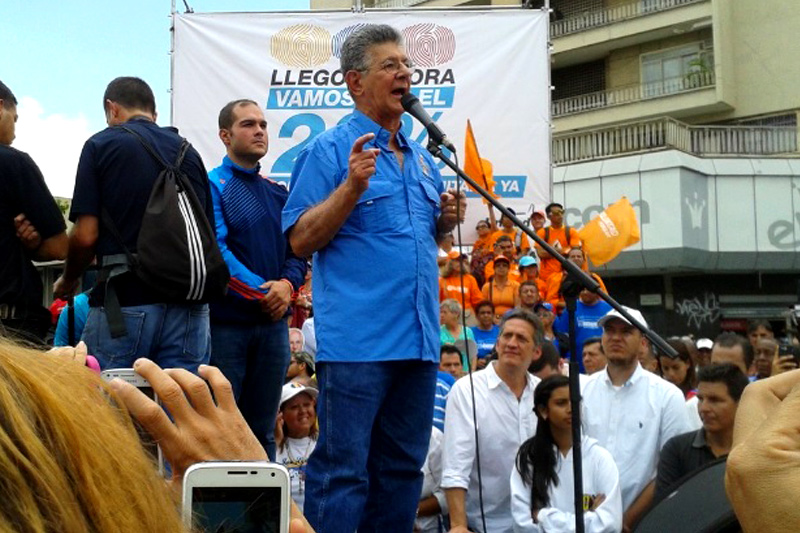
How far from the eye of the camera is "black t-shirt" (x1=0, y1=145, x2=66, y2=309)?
11.9 feet

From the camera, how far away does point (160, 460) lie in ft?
4.75

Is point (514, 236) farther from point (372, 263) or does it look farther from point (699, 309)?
point (699, 309)

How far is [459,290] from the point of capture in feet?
34.4

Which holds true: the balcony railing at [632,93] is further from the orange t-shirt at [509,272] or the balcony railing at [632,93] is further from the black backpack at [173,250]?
the black backpack at [173,250]

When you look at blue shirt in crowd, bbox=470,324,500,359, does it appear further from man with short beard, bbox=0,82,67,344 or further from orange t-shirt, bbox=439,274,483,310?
man with short beard, bbox=0,82,67,344

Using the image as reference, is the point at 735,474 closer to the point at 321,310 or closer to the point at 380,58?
the point at 321,310

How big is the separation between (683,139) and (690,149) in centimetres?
33

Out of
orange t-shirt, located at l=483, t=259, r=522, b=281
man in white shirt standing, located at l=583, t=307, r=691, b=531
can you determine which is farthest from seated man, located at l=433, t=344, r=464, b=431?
orange t-shirt, located at l=483, t=259, r=522, b=281

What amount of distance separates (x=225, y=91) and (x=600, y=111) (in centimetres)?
2132

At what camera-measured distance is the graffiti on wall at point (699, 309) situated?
26906mm

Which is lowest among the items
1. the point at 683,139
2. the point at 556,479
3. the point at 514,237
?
the point at 556,479

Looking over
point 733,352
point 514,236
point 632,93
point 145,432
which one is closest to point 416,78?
point 514,236

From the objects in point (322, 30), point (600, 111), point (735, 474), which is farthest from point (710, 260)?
point (735, 474)

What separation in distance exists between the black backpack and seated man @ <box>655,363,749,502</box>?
102 inches
